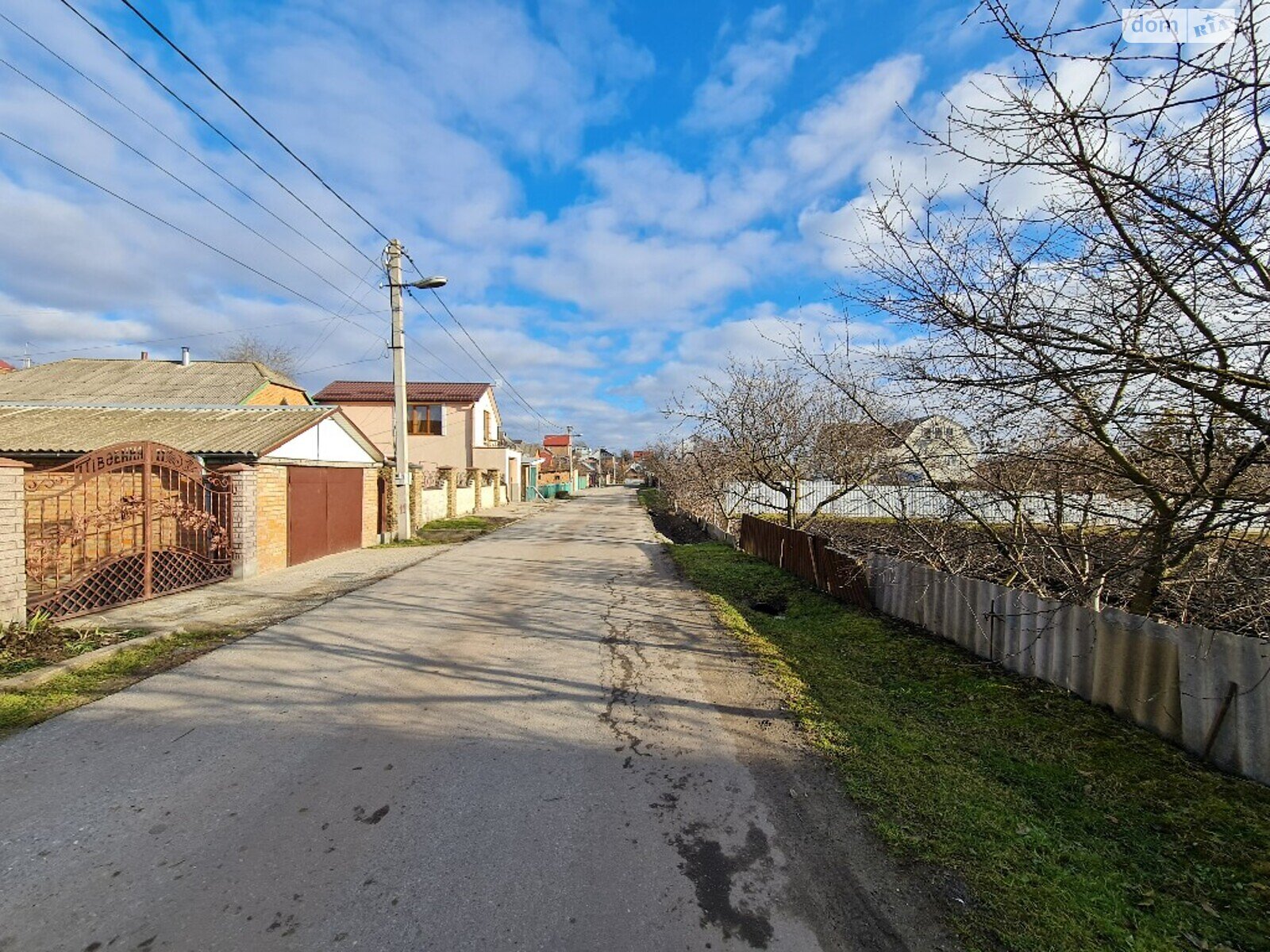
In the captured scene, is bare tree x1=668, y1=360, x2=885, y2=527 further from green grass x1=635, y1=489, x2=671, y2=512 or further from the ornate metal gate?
green grass x1=635, y1=489, x2=671, y2=512

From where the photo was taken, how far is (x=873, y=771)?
3.48 m

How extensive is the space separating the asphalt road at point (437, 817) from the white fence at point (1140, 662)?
2.43 meters

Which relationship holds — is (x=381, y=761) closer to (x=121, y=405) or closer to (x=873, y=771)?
(x=873, y=771)

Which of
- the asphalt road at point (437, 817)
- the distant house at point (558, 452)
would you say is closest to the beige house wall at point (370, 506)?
the asphalt road at point (437, 817)

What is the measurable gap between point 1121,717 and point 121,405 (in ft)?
66.3

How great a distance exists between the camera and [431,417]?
106 ft

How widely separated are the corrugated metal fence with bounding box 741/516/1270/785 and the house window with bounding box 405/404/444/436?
29.1m

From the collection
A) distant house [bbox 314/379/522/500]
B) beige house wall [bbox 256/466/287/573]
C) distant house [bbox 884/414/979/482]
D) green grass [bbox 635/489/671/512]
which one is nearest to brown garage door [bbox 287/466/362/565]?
beige house wall [bbox 256/466/287/573]

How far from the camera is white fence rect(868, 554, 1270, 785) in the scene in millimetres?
3393

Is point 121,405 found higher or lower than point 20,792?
higher

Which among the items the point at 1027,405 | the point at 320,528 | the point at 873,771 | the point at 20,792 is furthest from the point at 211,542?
the point at 1027,405

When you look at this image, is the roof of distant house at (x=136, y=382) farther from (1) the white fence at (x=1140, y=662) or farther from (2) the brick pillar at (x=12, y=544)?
(1) the white fence at (x=1140, y=662)

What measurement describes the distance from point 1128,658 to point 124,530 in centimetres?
1122

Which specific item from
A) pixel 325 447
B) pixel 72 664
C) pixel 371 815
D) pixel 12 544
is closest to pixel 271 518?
pixel 325 447
